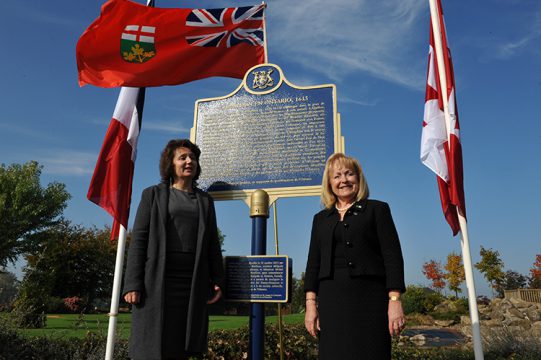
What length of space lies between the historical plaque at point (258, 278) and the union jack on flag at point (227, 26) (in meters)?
4.15

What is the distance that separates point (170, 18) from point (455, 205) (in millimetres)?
5577

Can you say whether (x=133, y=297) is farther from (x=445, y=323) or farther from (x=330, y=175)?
(x=445, y=323)

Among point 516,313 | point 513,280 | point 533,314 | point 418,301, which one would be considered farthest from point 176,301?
point 513,280

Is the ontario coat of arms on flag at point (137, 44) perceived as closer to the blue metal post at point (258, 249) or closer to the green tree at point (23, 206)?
the blue metal post at point (258, 249)

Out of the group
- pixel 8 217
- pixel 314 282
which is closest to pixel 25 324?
pixel 314 282

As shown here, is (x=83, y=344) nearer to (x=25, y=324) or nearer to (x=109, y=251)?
(x=25, y=324)

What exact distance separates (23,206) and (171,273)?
34.4 m

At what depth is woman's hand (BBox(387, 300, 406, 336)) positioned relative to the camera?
2.85 meters

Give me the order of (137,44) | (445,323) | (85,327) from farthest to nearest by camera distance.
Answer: (445,323) → (85,327) → (137,44)

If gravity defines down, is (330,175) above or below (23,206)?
below

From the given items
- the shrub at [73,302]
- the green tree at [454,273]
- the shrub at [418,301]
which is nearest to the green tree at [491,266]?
the green tree at [454,273]

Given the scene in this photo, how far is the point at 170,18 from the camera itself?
23.3 feet

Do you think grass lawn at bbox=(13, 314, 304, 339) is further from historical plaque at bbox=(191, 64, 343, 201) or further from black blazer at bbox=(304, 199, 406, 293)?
black blazer at bbox=(304, 199, 406, 293)

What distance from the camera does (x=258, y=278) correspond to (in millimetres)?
4641
